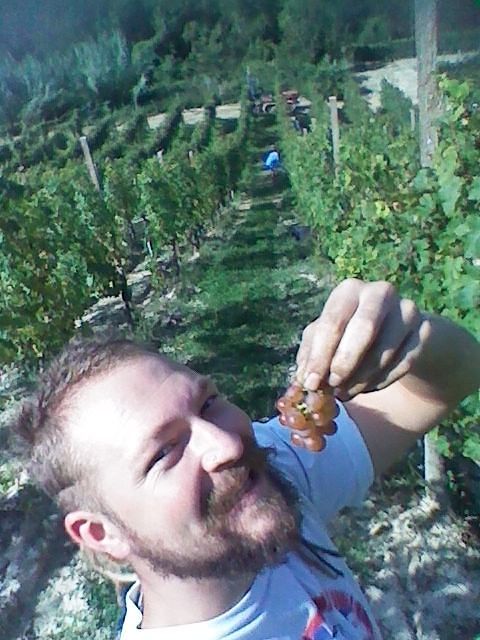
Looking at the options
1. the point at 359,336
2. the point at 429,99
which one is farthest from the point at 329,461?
the point at 429,99

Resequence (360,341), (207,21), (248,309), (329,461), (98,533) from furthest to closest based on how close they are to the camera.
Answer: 1. (207,21)
2. (248,309)
3. (329,461)
4. (98,533)
5. (360,341)

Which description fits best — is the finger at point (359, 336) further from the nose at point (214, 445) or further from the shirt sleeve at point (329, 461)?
the shirt sleeve at point (329, 461)

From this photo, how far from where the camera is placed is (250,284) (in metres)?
7.45

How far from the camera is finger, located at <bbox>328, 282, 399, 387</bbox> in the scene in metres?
0.80

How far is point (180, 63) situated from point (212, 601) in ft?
67.1

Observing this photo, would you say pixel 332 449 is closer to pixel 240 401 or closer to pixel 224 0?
pixel 240 401

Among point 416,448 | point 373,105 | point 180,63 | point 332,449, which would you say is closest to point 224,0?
point 180,63

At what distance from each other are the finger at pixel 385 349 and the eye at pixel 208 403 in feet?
0.76

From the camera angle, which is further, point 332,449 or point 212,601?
point 332,449

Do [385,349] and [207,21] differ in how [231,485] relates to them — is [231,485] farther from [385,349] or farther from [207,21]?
[207,21]

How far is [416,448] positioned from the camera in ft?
12.3

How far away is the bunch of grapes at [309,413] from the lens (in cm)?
86

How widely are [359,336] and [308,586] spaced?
1.45ft

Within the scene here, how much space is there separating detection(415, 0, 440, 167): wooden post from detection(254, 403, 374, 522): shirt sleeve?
2.25 meters
